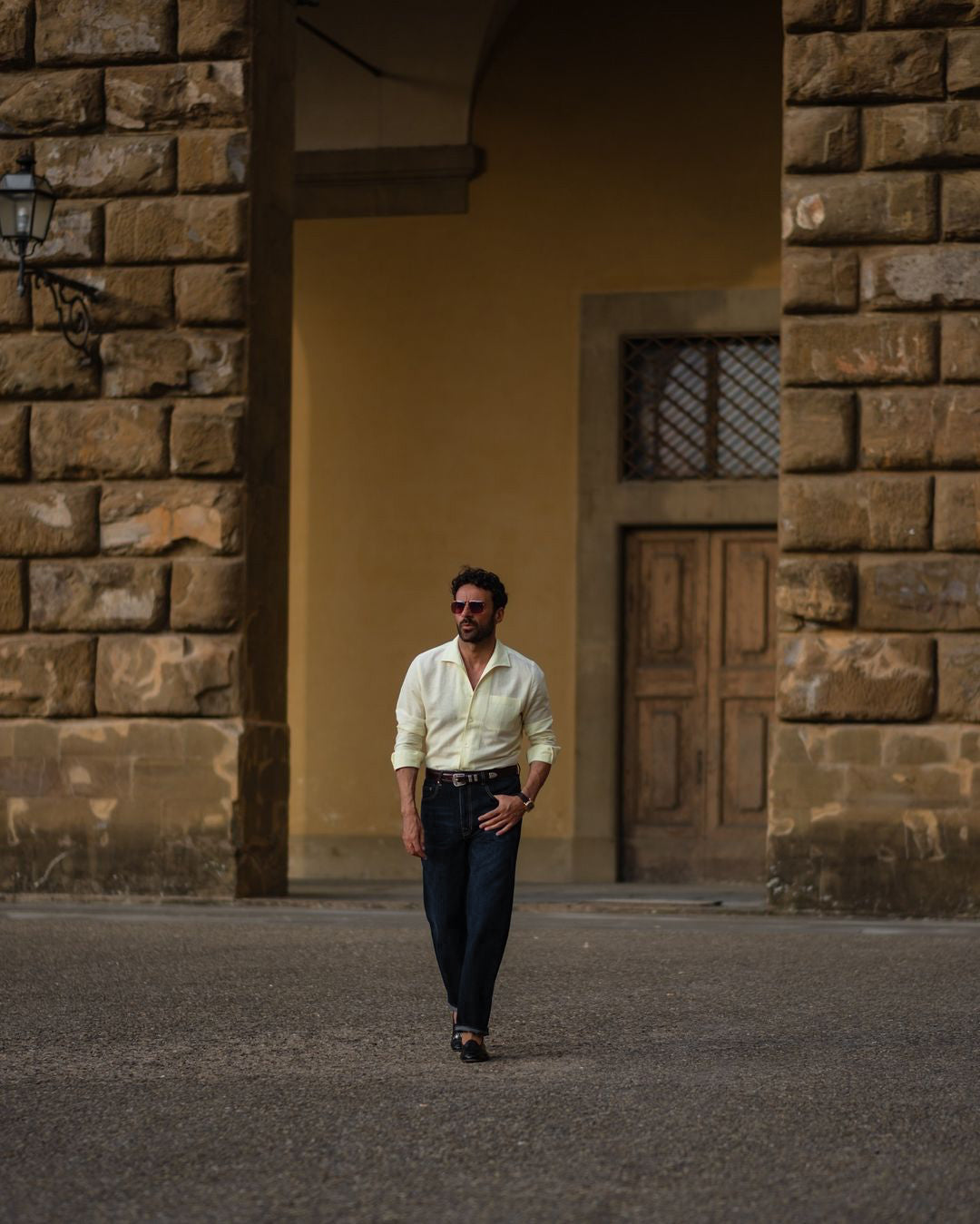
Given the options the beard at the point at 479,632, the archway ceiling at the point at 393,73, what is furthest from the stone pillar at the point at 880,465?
the beard at the point at 479,632

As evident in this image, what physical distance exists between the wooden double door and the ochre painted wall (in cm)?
52

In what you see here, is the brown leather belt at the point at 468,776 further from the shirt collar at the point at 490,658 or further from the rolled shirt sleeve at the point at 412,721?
the shirt collar at the point at 490,658

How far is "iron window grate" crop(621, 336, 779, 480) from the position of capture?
1532 centimetres

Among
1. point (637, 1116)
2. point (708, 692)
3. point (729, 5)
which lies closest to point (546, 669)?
point (708, 692)

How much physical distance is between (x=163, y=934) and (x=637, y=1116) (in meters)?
4.96

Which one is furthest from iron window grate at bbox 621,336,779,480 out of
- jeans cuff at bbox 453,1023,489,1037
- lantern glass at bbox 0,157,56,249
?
jeans cuff at bbox 453,1023,489,1037

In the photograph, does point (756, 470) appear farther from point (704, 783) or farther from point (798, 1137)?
point (798, 1137)

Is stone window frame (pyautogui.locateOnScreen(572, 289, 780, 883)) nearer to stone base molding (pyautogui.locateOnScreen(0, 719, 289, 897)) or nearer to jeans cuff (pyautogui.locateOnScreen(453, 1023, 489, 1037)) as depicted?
stone base molding (pyautogui.locateOnScreen(0, 719, 289, 897))

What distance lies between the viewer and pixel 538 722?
23.0 feet

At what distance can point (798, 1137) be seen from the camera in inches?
212

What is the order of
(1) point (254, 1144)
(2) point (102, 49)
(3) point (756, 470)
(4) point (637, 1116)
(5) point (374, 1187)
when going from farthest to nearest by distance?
1. (3) point (756, 470)
2. (2) point (102, 49)
3. (4) point (637, 1116)
4. (1) point (254, 1144)
5. (5) point (374, 1187)

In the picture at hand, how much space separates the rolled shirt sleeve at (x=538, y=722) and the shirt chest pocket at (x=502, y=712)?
5 centimetres

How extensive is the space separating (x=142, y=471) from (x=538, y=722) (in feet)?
18.4

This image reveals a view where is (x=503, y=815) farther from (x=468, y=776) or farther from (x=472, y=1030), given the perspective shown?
(x=472, y=1030)
